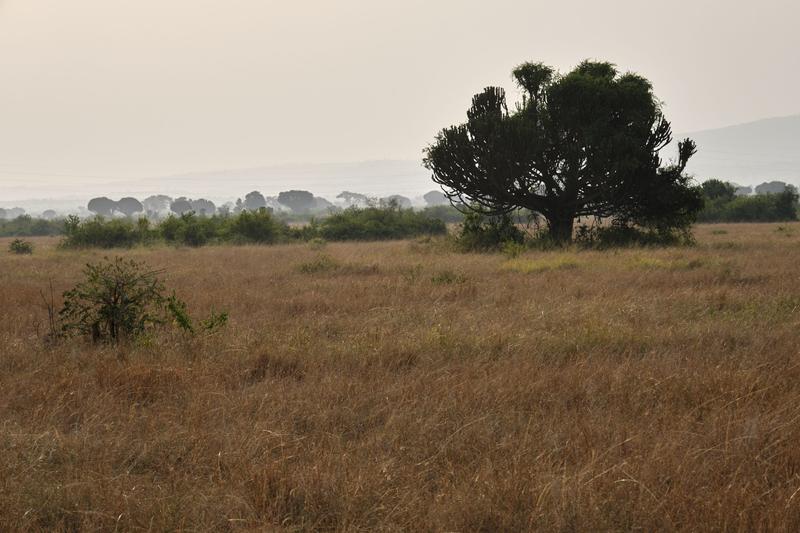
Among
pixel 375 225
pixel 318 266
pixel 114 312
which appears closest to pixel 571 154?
pixel 318 266

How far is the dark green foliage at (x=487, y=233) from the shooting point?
2353 cm

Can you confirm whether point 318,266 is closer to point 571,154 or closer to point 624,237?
point 571,154

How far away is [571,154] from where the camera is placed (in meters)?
22.0

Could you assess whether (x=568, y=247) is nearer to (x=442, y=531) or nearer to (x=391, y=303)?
(x=391, y=303)

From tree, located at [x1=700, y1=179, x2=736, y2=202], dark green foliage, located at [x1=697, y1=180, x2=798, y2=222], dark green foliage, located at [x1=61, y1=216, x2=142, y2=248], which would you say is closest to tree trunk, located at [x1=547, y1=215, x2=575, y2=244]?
dark green foliage, located at [x1=61, y1=216, x2=142, y2=248]

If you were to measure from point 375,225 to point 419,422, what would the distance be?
36045mm

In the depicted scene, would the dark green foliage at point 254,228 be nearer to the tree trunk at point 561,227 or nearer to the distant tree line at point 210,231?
the distant tree line at point 210,231

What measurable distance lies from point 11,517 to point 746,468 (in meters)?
3.80

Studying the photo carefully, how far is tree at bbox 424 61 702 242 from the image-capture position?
21.7 metres

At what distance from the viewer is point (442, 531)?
111 inches

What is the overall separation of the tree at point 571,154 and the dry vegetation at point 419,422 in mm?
13772

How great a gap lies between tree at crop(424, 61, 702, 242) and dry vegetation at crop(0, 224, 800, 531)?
13.8m

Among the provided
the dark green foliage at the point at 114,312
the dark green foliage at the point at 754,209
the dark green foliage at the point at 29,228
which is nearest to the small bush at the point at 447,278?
the dark green foliage at the point at 114,312

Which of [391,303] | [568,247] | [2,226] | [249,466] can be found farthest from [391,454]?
[2,226]
